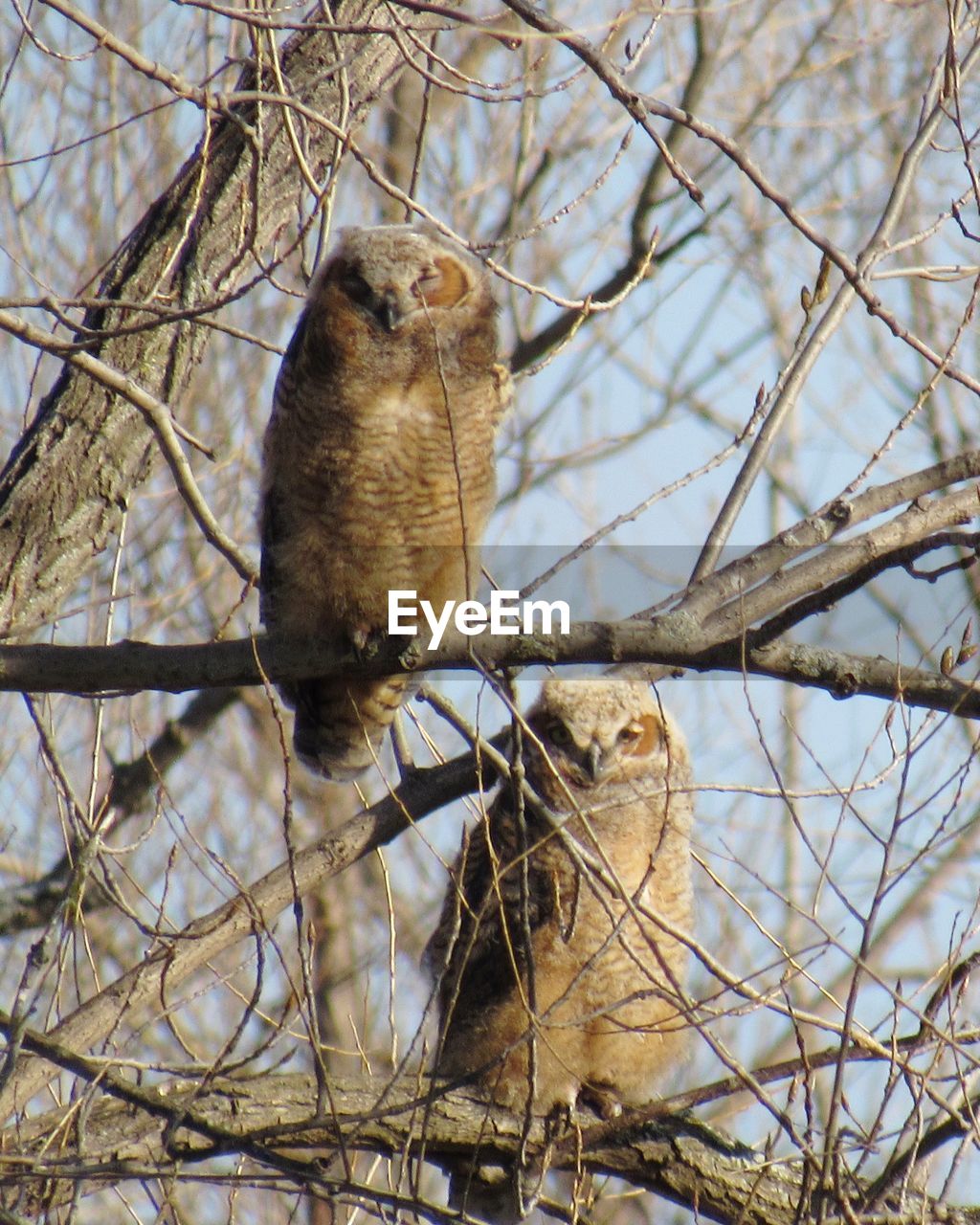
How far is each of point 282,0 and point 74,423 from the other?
186 centimetres

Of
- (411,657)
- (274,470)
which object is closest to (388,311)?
(274,470)

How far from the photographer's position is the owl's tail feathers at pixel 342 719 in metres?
5.03

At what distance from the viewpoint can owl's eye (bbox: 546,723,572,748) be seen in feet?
17.8

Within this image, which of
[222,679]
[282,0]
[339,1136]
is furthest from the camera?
[282,0]

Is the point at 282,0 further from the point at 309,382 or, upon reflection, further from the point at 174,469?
the point at 174,469

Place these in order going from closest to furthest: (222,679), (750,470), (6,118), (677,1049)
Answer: (222,679), (750,470), (677,1049), (6,118)

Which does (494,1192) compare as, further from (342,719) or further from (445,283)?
(445,283)

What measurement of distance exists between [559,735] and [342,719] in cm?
81

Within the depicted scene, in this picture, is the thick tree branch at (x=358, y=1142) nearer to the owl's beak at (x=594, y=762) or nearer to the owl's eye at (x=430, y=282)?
the owl's beak at (x=594, y=762)

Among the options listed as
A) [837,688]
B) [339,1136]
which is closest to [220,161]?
[837,688]

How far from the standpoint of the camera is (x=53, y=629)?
495cm

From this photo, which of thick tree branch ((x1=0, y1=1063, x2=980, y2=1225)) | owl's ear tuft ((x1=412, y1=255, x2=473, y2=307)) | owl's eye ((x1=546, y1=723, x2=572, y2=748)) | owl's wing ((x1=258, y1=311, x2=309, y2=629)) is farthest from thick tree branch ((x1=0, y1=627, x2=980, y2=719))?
owl's eye ((x1=546, y1=723, x2=572, y2=748))

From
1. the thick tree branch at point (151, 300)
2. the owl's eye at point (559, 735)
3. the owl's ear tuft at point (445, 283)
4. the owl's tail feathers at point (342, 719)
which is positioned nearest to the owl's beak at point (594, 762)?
the owl's eye at point (559, 735)

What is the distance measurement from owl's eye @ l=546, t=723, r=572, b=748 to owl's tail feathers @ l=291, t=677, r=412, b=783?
61cm
